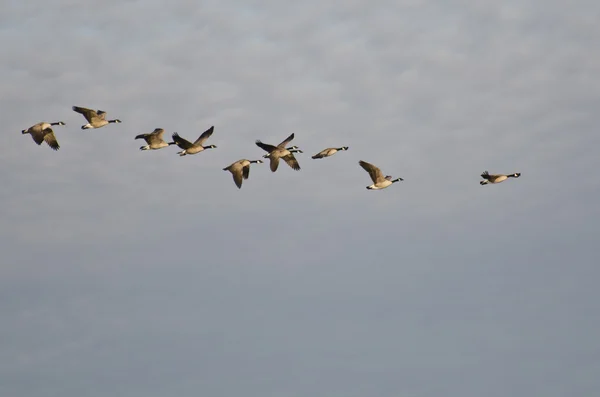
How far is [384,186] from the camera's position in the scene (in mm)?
56344

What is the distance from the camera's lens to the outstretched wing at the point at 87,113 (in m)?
55.1

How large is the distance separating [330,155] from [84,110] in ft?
39.2

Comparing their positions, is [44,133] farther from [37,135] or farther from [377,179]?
[377,179]

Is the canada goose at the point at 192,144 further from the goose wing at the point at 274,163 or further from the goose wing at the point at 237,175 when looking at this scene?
the goose wing at the point at 274,163

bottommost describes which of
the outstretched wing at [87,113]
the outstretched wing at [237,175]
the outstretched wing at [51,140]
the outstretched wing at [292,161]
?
the outstretched wing at [237,175]

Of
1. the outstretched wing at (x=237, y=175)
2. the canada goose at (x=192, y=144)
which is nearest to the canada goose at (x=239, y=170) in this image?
the outstretched wing at (x=237, y=175)

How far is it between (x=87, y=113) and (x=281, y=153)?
911cm

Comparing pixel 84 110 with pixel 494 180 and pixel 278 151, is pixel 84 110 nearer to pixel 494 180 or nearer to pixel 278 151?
pixel 278 151

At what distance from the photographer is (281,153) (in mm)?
57781

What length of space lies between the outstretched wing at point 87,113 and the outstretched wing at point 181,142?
367 centimetres

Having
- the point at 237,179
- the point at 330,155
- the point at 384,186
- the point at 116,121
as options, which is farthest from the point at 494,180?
the point at 116,121

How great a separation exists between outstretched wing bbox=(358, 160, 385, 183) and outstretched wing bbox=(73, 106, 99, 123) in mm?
12299

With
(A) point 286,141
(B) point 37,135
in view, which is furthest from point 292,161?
(B) point 37,135

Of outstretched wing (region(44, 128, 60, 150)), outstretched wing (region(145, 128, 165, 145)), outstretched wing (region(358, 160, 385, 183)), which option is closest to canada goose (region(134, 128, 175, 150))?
outstretched wing (region(145, 128, 165, 145))
